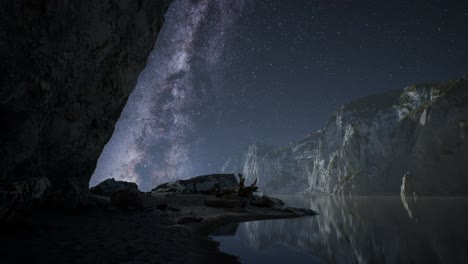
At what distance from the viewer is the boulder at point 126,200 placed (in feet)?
47.4

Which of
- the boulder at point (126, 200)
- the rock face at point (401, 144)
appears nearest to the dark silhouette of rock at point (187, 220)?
the boulder at point (126, 200)

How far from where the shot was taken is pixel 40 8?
896cm

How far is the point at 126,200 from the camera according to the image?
14.7 meters

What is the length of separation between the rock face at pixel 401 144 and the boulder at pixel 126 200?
87319 millimetres

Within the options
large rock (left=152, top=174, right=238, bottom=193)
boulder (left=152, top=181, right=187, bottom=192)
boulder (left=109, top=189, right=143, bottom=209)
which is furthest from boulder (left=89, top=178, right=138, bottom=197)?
boulder (left=109, top=189, right=143, bottom=209)

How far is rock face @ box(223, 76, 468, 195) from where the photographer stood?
256ft

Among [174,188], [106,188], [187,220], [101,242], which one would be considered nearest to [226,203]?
[187,220]

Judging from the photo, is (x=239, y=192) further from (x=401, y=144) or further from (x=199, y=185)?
(x=401, y=144)

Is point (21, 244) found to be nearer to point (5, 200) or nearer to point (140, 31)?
point (5, 200)

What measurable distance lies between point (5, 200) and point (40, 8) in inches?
263

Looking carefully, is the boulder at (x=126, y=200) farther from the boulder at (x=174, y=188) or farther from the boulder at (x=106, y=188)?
the boulder at (x=174, y=188)

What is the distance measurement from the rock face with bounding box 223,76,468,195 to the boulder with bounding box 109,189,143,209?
87.3 metres

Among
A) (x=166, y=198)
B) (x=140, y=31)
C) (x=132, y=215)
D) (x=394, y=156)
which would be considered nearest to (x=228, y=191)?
(x=166, y=198)

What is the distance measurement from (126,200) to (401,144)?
393ft
